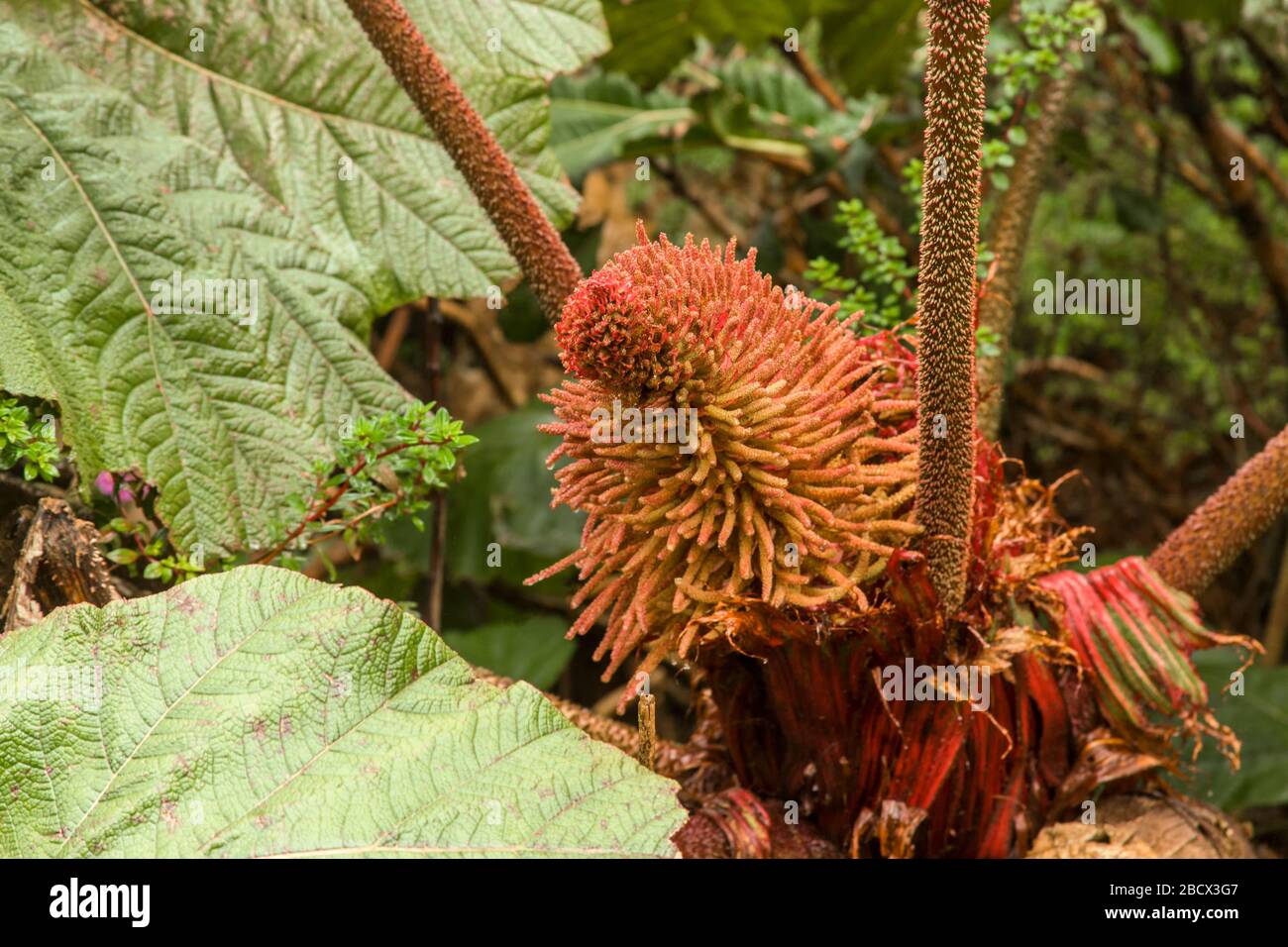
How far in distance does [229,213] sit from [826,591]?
68 cm

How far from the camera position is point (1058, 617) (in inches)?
41.6

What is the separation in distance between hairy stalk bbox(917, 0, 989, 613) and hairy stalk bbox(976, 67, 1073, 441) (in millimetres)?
343

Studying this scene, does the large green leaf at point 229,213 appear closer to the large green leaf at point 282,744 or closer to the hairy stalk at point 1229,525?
the large green leaf at point 282,744

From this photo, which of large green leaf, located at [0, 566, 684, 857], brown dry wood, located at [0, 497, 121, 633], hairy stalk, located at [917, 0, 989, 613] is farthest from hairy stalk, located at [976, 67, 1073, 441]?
brown dry wood, located at [0, 497, 121, 633]

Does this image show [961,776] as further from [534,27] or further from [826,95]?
[826,95]

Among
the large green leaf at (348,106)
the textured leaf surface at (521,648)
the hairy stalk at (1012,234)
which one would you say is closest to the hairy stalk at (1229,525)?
the hairy stalk at (1012,234)

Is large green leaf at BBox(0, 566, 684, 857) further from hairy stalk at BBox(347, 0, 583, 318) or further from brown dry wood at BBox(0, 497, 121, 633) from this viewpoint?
hairy stalk at BBox(347, 0, 583, 318)

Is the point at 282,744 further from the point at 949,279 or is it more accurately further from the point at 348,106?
the point at 348,106

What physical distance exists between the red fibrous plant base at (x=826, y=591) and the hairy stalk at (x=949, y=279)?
3cm

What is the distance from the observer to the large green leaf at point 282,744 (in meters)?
0.78

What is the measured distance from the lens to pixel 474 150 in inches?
42.3

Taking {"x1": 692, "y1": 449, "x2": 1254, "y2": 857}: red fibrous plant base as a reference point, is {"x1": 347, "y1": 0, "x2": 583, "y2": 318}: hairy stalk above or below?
above

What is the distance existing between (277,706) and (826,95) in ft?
5.92

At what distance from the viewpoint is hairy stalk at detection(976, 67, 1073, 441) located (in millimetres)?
1312
